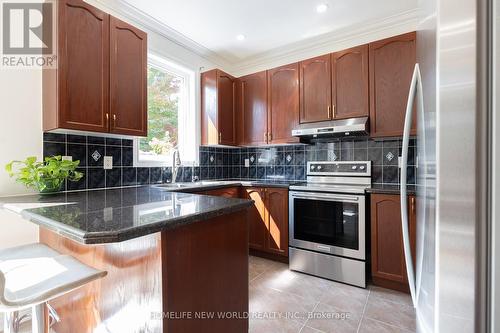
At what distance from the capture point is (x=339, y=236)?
7.44 ft

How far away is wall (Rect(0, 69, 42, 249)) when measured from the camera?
164 centimetres

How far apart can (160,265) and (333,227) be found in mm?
1868

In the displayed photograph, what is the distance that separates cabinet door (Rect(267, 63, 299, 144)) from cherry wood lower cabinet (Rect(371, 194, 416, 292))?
118 cm

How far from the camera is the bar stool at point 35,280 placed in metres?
0.81

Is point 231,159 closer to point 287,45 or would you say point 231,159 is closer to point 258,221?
point 258,221

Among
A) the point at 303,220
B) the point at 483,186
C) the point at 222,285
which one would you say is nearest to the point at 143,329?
the point at 222,285

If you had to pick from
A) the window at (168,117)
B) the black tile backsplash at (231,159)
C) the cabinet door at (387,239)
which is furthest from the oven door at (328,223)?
the window at (168,117)

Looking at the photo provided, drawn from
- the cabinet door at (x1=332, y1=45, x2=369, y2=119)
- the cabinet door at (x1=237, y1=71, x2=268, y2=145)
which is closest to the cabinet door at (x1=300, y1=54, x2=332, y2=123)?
the cabinet door at (x1=332, y1=45, x2=369, y2=119)

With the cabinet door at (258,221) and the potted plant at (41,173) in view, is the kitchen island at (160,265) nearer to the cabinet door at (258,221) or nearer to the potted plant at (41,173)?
the potted plant at (41,173)

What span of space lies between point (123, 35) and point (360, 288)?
303 centimetres

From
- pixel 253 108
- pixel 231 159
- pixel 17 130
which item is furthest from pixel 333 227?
pixel 17 130

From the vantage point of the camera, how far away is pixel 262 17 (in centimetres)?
249

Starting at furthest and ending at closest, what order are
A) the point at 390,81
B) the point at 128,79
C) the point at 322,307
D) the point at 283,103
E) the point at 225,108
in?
the point at 225,108 < the point at 283,103 < the point at 390,81 < the point at 128,79 < the point at 322,307

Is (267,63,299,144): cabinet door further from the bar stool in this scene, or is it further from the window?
the bar stool
